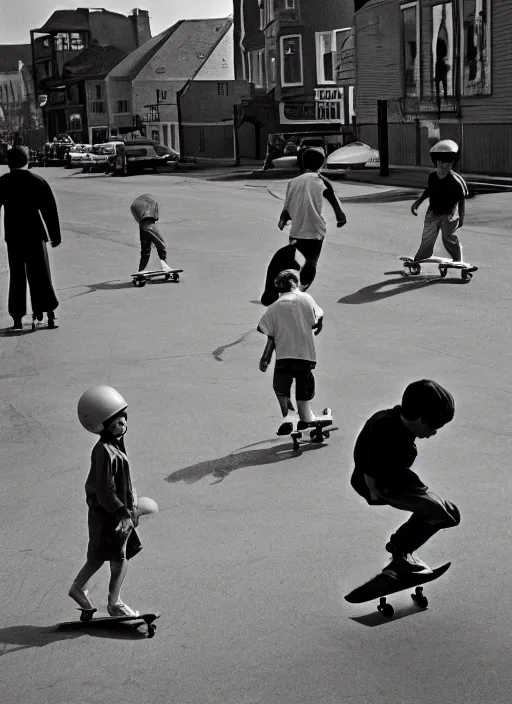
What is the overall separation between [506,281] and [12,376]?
748 centimetres

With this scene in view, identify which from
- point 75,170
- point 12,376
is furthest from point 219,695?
point 75,170

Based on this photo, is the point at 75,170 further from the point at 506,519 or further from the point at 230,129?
the point at 506,519

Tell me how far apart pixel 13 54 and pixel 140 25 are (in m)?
43.8

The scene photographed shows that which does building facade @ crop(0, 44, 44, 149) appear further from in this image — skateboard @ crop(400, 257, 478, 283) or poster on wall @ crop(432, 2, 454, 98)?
skateboard @ crop(400, 257, 478, 283)

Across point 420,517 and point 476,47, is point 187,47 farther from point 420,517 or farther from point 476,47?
point 420,517

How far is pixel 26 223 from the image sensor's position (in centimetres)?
1252

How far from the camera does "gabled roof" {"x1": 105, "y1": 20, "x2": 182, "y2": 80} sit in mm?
80812

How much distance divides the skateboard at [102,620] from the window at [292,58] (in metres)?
55.2

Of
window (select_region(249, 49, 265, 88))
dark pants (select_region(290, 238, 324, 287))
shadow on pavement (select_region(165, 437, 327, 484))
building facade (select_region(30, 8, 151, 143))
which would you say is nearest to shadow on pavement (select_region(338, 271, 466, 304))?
dark pants (select_region(290, 238, 324, 287))

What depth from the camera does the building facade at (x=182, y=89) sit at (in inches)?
2731

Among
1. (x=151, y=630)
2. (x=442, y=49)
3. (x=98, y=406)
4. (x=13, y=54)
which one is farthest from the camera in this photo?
(x=13, y=54)

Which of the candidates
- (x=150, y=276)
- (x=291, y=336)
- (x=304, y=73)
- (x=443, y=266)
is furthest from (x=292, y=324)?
(x=304, y=73)

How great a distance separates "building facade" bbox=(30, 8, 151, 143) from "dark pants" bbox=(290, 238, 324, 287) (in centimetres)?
8320

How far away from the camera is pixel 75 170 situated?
58344 mm
